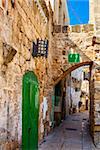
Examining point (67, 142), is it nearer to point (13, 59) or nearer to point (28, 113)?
point (28, 113)

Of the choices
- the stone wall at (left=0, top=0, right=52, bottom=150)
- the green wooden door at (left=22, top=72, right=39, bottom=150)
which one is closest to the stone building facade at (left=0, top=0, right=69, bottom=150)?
the stone wall at (left=0, top=0, right=52, bottom=150)

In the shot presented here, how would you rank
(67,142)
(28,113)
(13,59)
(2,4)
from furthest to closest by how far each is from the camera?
1. (67,142)
2. (28,113)
3. (13,59)
4. (2,4)

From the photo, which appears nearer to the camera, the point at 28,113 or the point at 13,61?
the point at 13,61

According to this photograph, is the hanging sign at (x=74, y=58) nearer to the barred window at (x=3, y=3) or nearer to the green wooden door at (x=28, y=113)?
the green wooden door at (x=28, y=113)

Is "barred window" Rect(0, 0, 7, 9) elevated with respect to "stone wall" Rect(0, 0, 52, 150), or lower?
elevated

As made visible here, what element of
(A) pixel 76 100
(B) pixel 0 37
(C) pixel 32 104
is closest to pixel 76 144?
(C) pixel 32 104

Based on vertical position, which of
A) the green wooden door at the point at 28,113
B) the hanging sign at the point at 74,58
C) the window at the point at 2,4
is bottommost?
the green wooden door at the point at 28,113

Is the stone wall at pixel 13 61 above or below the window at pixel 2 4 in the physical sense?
below

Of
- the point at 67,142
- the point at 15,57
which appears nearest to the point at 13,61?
the point at 15,57

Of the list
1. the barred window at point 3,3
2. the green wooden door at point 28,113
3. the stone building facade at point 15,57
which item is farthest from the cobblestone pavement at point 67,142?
the barred window at point 3,3

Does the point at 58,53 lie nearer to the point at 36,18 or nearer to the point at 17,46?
the point at 36,18

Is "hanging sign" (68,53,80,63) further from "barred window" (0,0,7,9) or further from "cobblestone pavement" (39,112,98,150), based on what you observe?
"barred window" (0,0,7,9)

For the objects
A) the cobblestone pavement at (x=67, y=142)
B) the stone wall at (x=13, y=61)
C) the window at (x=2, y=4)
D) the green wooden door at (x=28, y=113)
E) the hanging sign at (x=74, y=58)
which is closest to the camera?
the window at (x=2, y=4)

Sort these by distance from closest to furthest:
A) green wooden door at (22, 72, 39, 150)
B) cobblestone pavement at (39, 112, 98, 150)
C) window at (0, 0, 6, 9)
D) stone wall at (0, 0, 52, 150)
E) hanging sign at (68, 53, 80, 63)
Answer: window at (0, 0, 6, 9)
stone wall at (0, 0, 52, 150)
green wooden door at (22, 72, 39, 150)
cobblestone pavement at (39, 112, 98, 150)
hanging sign at (68, 53, 80, 63)
